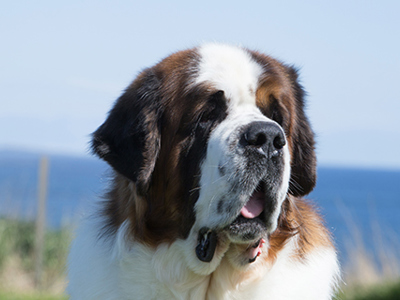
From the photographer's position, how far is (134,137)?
2893 millimetres

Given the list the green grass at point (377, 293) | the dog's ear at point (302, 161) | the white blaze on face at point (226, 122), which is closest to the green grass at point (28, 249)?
the green grass at point (377, 293)

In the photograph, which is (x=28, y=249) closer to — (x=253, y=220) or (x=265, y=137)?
(x=253, y=220)

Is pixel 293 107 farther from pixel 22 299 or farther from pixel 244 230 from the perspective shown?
pixel 22 299

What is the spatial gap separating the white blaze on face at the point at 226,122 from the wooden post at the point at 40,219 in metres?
5.82

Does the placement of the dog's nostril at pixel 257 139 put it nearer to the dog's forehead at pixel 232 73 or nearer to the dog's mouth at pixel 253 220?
the dog's mouth at pixel 253 220

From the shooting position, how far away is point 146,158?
2842mm

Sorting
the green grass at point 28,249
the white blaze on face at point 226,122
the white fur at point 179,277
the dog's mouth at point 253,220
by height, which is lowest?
the green grass at point 28,249

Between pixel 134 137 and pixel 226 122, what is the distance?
0.49 metres

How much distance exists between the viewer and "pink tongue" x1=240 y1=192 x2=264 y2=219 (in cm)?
271

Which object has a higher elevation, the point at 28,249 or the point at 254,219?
the point at 254,219

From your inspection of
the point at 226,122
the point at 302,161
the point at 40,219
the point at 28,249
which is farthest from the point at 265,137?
the point at 28,249

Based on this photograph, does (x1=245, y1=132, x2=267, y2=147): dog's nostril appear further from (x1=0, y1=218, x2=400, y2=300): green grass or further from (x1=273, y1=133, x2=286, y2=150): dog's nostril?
(x1=0, y1=218, x2=400, y2=300): green grass

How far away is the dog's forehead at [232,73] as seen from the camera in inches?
→ 114

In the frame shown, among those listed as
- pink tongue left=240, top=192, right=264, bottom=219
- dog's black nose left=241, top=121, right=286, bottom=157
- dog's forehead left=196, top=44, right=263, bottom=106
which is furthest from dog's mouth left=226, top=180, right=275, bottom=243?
dog's forehead left=196, top=44, right=263, bottom=106
